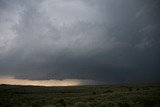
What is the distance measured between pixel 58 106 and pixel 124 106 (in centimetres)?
813

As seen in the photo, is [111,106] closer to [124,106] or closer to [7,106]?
[124,106]

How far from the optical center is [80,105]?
30.1 metres

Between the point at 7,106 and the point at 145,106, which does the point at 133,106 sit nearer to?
the point at 145,106

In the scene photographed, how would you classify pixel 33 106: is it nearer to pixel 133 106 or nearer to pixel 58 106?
pixel 58 106

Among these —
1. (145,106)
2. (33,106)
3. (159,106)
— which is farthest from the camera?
(33,106)

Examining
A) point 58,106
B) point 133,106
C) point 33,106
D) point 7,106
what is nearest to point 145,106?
point 133,106

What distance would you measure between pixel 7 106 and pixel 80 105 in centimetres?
1127

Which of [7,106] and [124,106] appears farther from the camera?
[7,106]

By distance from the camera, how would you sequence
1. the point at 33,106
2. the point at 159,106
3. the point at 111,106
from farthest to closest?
the point at 33,106
the point at 111,106
the point at 159,106

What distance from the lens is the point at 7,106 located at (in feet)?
111

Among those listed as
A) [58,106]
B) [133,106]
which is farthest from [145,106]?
[58,106]

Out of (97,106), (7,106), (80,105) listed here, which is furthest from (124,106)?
(7,106)

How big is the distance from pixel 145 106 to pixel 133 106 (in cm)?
138

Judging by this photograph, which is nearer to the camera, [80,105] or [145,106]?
[145,106]
